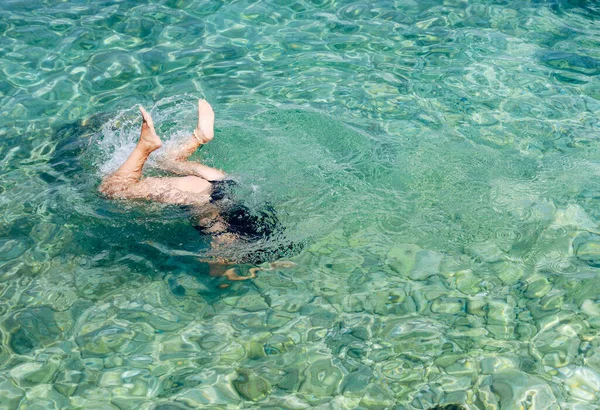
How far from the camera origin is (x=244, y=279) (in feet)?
15.9

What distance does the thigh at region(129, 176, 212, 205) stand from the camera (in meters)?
5.13

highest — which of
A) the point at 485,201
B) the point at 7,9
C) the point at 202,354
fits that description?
A: the point at 7,9

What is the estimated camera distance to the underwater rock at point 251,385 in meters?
4.02

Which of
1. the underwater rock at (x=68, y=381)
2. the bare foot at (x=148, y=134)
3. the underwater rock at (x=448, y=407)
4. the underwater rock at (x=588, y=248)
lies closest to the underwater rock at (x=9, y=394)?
the underwater rock at (x=68, y=381)

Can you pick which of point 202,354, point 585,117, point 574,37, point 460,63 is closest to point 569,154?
point 585,117

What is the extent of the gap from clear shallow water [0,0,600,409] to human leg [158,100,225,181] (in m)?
0.31

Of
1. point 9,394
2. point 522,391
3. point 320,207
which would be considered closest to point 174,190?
point 320,207

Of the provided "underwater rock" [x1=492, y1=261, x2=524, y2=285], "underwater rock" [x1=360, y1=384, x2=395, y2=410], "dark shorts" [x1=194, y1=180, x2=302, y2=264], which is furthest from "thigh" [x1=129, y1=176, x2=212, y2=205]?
"underwater rock" [x1=492, y1=261, x2=524, y2=285]

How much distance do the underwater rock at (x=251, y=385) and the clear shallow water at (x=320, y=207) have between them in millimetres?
12

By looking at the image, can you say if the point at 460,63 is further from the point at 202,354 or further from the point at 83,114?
the point at 202,354

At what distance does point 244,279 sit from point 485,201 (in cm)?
205

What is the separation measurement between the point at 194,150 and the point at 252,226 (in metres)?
0.85

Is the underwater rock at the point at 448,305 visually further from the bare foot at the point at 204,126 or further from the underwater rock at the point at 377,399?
the bare foot at the point at 204,126

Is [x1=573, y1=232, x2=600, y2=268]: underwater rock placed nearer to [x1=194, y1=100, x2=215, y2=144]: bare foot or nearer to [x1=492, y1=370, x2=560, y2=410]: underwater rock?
[x1=492, y1=370, x2=560, y2=410]: underwater rock
